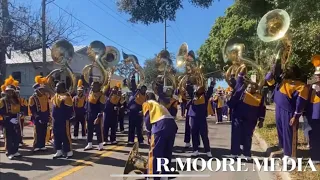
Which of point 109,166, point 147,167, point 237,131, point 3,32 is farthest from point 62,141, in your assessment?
point 3,32

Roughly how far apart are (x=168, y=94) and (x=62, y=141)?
2655mm

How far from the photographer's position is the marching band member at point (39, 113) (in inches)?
383

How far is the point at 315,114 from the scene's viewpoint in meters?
7.56

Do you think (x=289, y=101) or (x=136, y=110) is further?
(x=136, y=110)

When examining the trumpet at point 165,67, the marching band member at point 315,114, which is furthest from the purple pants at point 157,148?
the trumpet at point 165,67

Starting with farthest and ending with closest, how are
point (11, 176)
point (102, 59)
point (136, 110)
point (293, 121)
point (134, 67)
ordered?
1. point (134, 67)
2. point (102, 59)
3. point (136, 110)
4. point (293, 121)
5. point (11, 176)

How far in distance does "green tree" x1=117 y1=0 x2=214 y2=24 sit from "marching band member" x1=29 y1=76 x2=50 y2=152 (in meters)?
5.53

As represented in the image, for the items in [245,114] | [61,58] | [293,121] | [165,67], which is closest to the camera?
[293,121]

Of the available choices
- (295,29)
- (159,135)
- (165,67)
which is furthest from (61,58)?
(295,29)

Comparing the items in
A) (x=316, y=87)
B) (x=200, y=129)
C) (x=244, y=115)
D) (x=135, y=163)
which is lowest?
(x=135, y=163)

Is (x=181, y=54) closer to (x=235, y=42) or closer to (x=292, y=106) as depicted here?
(x=235, y=42)

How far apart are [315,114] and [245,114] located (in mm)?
1503

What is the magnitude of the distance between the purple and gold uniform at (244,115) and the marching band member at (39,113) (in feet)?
15.6

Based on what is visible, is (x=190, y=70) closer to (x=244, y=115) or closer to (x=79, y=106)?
(x=244, y=115)
